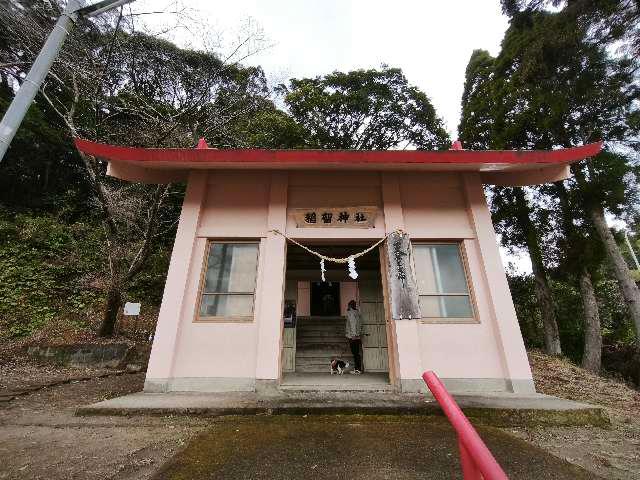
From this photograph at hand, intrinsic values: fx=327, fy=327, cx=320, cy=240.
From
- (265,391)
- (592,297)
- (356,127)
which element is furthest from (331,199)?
(356,127)

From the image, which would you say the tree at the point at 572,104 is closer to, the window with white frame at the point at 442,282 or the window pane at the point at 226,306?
the window with white frame at the point at 442,282

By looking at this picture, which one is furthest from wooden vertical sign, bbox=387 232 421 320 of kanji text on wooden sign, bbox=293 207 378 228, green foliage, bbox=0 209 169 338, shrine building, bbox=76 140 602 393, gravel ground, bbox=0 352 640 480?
green foliage, bbox=0 209 169 338

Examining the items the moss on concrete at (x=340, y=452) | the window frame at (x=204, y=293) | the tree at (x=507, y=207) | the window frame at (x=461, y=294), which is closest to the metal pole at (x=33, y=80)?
the window frame at (x=204, y=293)

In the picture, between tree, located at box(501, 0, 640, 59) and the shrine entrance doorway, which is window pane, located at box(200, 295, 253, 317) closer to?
the shrine entrance doorway

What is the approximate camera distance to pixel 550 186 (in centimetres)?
1236

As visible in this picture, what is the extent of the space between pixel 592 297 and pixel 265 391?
12049 millimetres

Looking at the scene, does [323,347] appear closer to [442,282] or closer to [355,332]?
[355,332]

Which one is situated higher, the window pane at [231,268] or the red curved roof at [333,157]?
the red curved roof at [333,157]

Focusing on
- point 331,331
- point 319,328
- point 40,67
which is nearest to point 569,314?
point 331,331

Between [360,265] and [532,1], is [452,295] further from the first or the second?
[532,1]

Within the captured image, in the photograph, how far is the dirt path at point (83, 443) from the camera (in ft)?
8.93

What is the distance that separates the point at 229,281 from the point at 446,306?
3.84 meters

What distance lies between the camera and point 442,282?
586 centimetres

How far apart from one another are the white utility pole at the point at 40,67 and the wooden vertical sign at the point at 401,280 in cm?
519
